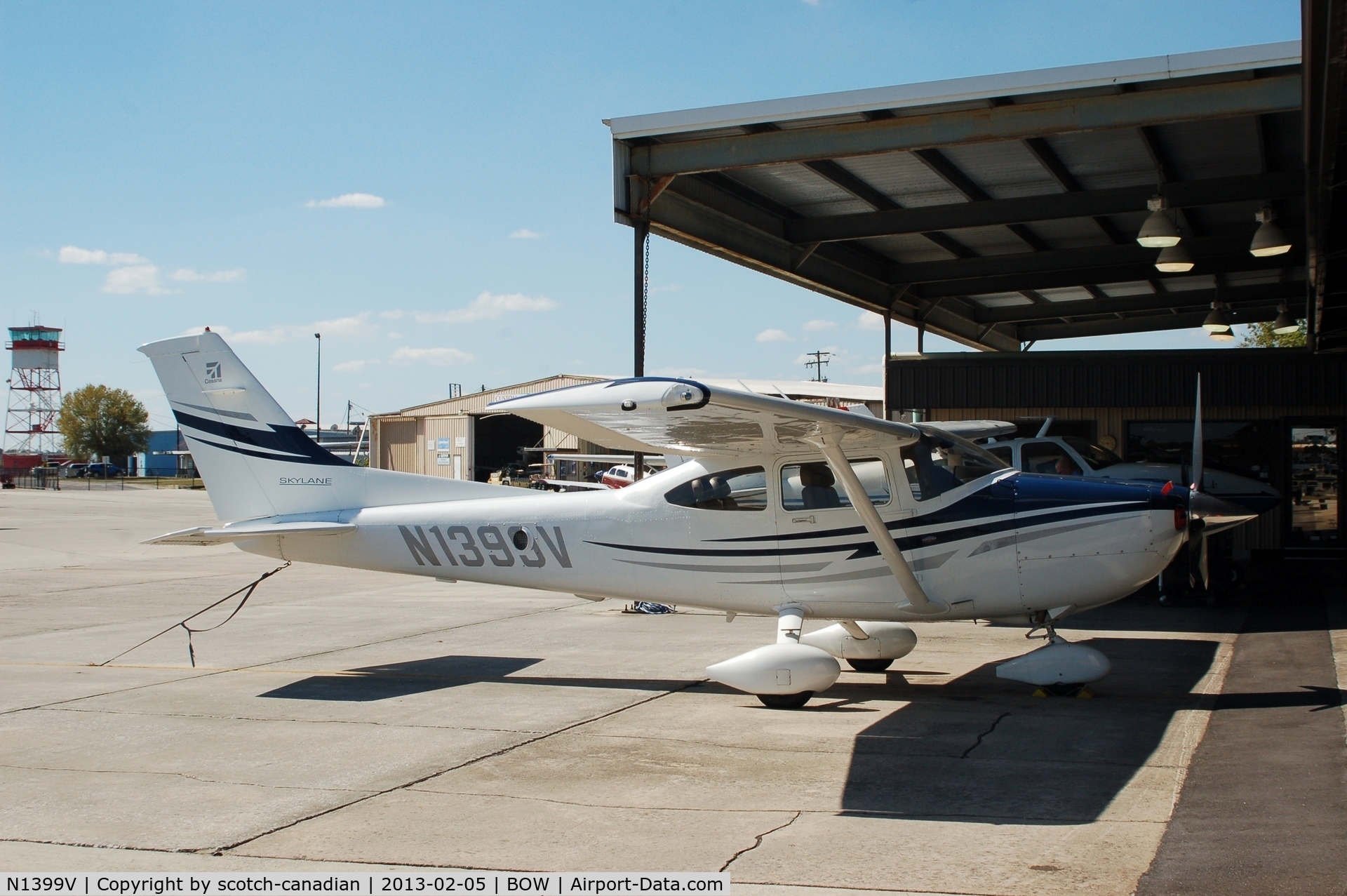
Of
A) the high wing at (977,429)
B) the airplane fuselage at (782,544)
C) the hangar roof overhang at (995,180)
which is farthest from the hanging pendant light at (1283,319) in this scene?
the airplane fuselage at (782,544)

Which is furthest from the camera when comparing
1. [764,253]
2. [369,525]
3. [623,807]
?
[764,253]

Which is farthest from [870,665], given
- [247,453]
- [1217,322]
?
[1217,322]

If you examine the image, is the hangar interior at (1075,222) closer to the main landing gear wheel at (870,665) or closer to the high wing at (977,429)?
the high wing at (977,429)

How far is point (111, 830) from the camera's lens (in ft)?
16.3

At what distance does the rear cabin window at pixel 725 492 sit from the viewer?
336 inches

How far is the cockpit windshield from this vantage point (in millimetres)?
8148

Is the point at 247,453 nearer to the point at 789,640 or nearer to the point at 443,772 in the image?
the point at 443,772

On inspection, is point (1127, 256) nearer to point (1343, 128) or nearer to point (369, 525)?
point (1343, 128)

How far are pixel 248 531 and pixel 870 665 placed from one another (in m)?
5.33

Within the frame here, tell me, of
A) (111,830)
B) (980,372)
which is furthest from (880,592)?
(980,372)

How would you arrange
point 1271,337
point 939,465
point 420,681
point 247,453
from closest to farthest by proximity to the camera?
1. point 939,465
2. point 420,681
3. point 247,453
4. point 1271,337

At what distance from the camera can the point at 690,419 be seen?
734 centimetres

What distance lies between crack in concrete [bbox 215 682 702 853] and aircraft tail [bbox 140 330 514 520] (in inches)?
94.6

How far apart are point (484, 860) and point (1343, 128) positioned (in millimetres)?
7480
